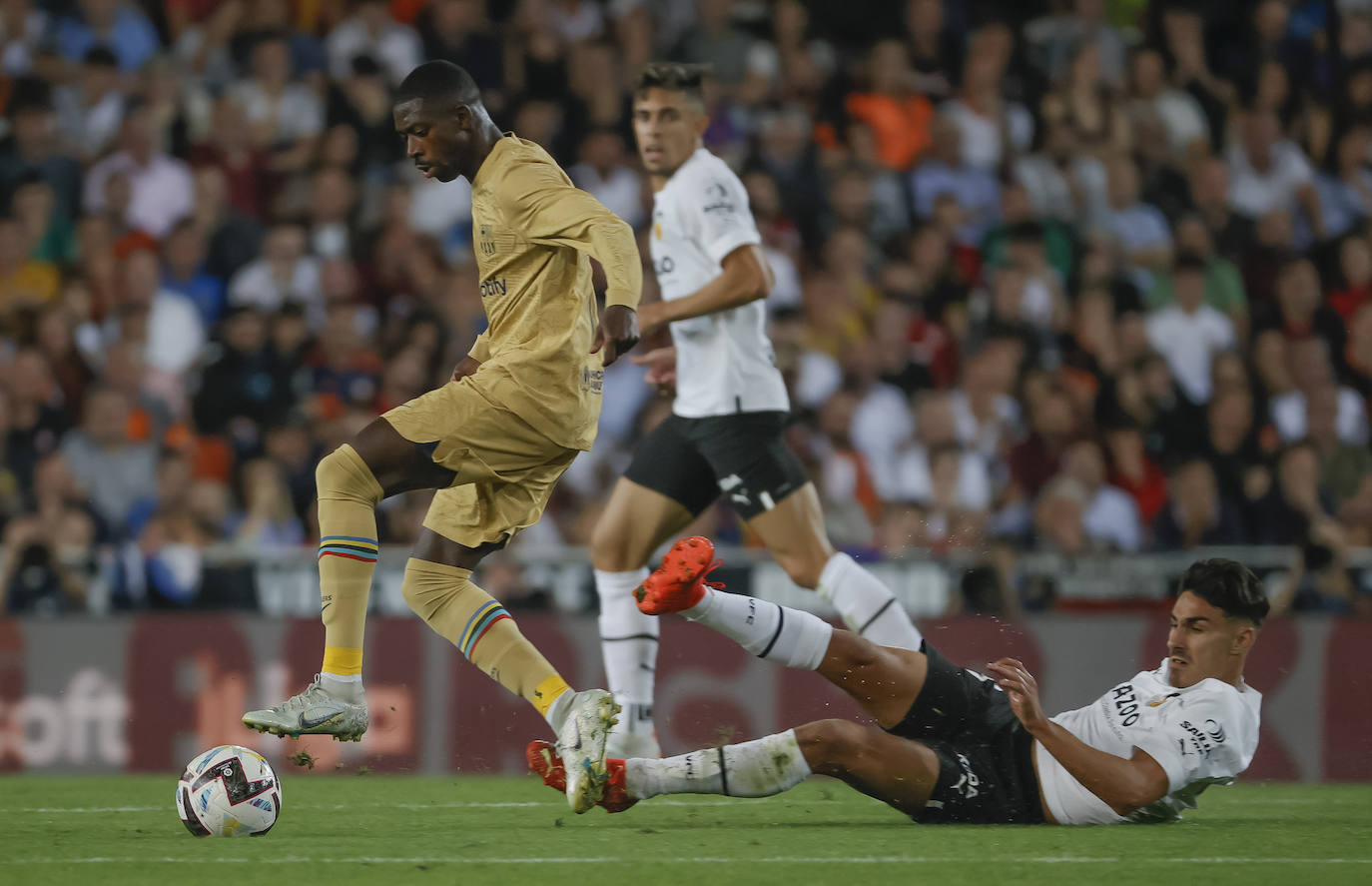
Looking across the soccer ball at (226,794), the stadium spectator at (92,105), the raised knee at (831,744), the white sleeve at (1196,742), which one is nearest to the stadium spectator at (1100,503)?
the white sleeve at (1196,742)

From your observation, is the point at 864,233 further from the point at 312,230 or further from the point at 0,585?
the point at 0,585

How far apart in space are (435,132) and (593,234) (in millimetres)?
622

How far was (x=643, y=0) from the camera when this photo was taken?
12.5 meters

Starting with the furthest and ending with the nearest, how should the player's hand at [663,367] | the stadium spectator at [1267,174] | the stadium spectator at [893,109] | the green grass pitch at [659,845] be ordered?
→ the stadium spectator at [1267,174] < the stadium spectator at [893,109] < the player's hand at [663,367] < the green grass pitch at [659,845]

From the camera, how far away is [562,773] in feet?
16.8

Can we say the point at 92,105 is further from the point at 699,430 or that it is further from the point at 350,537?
the point at 350,537

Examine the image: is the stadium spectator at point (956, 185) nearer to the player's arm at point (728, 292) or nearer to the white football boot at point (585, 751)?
the player's arm at point (728, 292)

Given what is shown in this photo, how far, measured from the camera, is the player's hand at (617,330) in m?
5.09

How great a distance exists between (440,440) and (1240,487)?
6.18 meters

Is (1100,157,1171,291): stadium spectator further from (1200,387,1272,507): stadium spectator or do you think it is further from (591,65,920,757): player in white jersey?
(591,65,920,757): player in white jersey

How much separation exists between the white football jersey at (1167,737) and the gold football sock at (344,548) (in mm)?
2021

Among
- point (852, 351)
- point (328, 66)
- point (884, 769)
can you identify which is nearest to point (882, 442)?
point (852, 351)

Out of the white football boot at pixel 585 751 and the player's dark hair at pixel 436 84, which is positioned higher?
the player's dark hair at pixel 436 84

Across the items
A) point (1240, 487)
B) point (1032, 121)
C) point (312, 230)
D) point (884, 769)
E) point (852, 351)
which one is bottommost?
point (884, 769)
